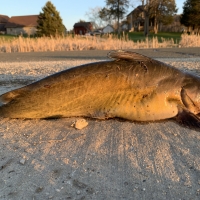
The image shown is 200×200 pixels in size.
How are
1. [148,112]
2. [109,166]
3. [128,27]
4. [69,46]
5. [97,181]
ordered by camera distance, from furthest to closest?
[128,27]
[69,46]
[148,112]
[109,166]
[97,181]

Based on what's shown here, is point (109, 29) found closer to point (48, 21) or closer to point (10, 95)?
point (48, 21)

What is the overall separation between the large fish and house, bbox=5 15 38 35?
58930 mm

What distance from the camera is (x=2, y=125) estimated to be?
304cm

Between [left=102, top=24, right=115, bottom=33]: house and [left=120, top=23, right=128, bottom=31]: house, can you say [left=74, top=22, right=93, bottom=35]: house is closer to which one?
[left=102, top=24, right=115, bottom=33]: house

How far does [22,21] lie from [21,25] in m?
3.60

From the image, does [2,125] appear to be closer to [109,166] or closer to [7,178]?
[7,178]

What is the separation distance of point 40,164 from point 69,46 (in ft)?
54.1

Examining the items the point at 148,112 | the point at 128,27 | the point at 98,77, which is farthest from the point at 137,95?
the point at 128,27

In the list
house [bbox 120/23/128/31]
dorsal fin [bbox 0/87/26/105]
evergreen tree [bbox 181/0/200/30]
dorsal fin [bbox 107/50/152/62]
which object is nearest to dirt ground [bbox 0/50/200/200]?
dorsal fin [bbox 0/87/26/105]

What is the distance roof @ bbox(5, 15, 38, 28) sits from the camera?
62.2 m

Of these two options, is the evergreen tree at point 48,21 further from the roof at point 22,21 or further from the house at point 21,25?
the roof at point 22,21

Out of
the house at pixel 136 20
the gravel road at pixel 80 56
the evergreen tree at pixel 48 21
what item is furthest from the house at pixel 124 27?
the gravel road at pixel 80 56

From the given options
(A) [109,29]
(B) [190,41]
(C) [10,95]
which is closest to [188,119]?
(C) [10,95]

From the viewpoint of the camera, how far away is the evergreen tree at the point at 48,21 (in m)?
37.9
